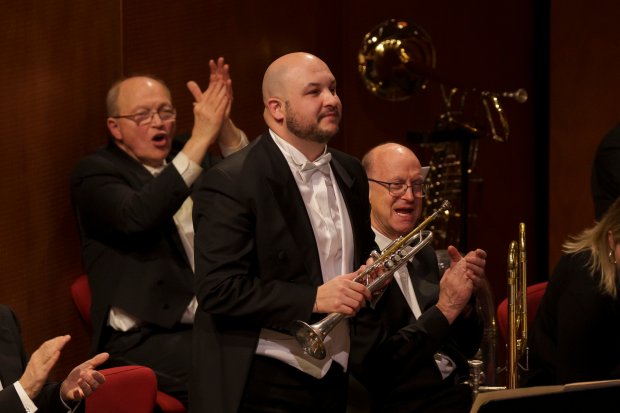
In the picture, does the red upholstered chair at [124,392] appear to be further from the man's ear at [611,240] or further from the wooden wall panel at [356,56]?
the wooden wall panel at [356,56]

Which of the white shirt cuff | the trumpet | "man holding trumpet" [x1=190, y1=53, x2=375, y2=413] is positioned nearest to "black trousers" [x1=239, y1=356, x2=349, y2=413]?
"man holding trumpet" [x1=190, y1=53, x2=375, y2=413]

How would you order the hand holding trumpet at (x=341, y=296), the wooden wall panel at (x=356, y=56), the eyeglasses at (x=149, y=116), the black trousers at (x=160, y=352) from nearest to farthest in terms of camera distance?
the hand holding trumpet at (x=341, y=296)
the black trousers at (x=160, y=352)
the eyeglasses at (x=149, y=116)
the wooden wall panel at (x=356, y=56)

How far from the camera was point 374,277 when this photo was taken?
3045mm

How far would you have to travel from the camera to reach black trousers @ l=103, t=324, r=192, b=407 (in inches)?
157

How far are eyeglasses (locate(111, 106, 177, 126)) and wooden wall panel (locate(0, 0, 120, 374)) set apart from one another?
195mm

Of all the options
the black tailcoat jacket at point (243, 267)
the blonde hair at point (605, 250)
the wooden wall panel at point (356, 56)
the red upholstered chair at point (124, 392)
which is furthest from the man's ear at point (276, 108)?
the wooden wall panel at point (356, 56)

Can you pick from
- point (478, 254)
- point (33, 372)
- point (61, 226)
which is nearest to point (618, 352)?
point (478, 254)

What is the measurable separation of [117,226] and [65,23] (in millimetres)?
807

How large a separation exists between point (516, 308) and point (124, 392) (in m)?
1.17

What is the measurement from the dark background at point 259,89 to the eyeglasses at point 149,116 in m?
0.20

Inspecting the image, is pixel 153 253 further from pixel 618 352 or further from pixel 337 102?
pixel 618 352

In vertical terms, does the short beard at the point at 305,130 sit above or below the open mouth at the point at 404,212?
above

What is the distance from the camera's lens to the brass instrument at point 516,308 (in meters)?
3.12

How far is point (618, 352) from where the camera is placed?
11.2ft
